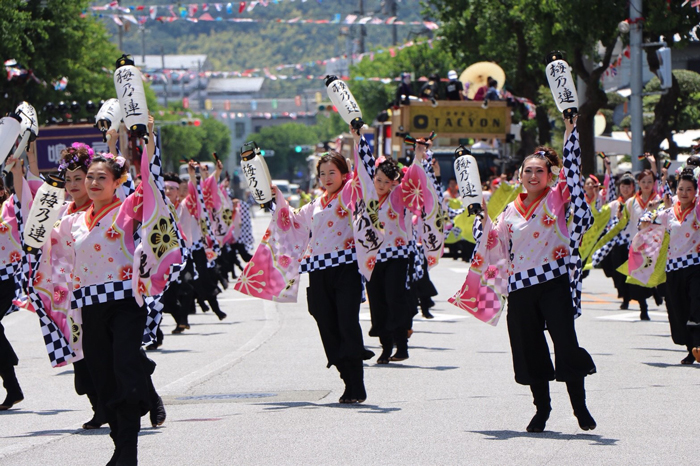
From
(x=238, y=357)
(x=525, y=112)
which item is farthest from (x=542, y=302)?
(x=525, y=112)

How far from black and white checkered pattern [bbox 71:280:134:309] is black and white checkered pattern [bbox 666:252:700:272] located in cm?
598

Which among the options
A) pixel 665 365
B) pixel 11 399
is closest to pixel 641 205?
pixel 665 365

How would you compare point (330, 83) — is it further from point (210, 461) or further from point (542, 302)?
point (210, 461)

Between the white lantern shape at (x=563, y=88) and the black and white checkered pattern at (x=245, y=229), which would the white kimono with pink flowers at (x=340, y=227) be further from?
the black and white checkered pattern at (x=245, y=229)

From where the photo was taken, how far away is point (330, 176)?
30.0 feet

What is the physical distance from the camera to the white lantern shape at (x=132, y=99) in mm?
6730

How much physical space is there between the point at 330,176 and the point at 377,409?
6.06 ft

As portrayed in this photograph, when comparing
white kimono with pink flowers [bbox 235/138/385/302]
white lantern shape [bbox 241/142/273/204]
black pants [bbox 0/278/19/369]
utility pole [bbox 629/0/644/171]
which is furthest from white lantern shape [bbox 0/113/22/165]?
utility pole [bbox 629/0/644/171]

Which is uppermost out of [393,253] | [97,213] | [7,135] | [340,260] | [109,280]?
[7,135]

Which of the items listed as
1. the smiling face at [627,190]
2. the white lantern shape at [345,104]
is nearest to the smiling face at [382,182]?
the white lantern shape at [345,104]

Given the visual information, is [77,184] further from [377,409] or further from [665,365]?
[665,365]

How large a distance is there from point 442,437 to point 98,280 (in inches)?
84.8

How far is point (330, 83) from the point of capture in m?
9.52

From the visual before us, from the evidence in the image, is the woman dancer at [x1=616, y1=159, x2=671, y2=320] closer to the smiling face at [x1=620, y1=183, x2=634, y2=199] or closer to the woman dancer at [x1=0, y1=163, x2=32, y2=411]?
the smiling face at [x1=620, y1=183, x2=634, y2=199]
